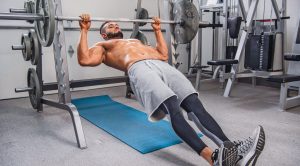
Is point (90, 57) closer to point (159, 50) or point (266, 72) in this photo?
point (159, 50)

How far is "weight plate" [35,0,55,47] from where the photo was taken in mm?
2004

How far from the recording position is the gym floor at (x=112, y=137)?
6.00 feet

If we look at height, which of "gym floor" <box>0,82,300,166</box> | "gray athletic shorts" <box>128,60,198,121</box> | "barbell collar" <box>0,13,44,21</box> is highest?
"barbell collar" <box>0,13,44,21</box>

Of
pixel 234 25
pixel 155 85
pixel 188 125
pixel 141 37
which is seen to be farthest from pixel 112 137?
pixel 234 25

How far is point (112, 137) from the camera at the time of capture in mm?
2273

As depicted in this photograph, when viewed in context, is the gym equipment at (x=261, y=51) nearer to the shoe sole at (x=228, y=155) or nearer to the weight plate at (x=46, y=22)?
the shoe sole at (x=228, y=155)

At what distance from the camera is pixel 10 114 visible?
3057mm

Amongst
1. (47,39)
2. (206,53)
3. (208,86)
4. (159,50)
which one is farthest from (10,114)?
(206,53)

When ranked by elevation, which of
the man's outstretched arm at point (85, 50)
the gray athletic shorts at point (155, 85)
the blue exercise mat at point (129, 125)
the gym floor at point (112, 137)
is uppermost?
the man's outstretched arm at point (85, 50)

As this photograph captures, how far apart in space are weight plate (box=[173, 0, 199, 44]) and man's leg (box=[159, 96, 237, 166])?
120 cm

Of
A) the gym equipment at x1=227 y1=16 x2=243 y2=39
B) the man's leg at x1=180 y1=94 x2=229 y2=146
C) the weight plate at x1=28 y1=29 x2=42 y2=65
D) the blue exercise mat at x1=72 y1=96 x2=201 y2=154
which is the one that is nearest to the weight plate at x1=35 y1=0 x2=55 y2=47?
the weight plate at x1=28 y1=29 x2=42 y2=65

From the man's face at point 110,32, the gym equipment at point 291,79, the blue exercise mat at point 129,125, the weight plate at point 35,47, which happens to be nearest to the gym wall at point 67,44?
the blue exercise mat at point 129,125

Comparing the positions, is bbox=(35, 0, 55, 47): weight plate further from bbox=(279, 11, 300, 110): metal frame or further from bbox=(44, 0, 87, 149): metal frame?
bbox=(279, 11, 300, 110): metal frame

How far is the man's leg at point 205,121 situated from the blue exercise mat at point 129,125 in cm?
39
